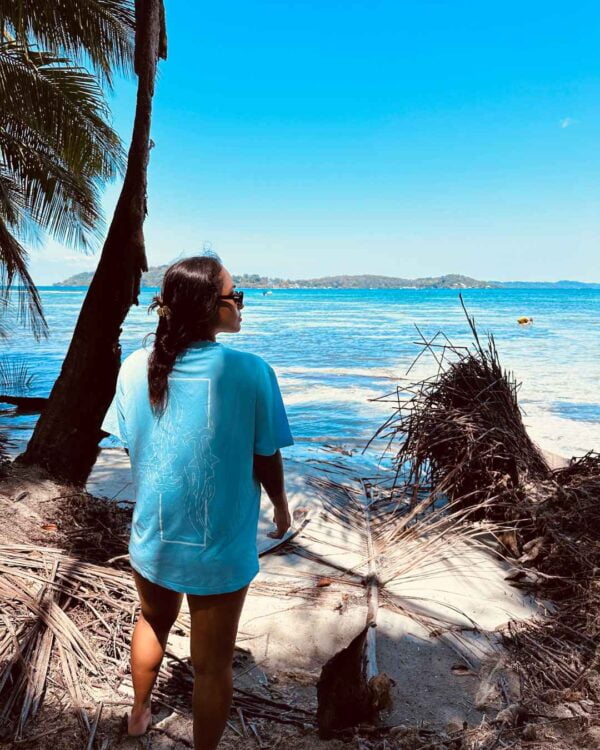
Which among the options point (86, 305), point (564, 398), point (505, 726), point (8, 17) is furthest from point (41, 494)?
point (564, 398)

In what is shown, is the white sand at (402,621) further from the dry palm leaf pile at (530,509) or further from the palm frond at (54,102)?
the palm frond at (54,102)

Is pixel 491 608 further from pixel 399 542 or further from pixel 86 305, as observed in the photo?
pixel 86 305

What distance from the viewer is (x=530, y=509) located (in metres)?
3.75

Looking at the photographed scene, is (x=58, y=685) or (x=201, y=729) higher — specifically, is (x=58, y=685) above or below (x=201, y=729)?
below

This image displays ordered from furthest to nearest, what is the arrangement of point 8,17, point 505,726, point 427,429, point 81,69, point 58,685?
point 81,69 < point 8,17 < point 427,429 < point 58,685 < point 505,726

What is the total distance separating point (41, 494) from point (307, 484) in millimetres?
2281

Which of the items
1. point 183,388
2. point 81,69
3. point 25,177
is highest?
point 81,69

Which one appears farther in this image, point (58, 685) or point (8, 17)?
point (8, 17)

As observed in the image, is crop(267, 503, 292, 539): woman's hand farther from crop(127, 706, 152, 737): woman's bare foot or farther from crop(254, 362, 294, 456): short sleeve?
crop(127, 706, 152, 737): woman's bare foot

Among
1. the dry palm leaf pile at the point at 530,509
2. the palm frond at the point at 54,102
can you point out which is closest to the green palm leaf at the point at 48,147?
the palm frond at the point at 54,102

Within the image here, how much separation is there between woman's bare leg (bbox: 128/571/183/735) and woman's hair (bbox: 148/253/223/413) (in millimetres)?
608

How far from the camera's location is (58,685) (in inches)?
89.5

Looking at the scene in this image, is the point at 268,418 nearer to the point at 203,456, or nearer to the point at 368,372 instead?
the point at 203,456

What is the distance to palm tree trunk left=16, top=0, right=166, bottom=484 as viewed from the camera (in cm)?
387
